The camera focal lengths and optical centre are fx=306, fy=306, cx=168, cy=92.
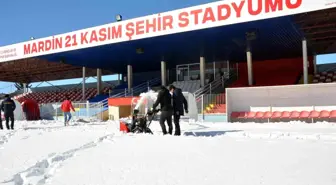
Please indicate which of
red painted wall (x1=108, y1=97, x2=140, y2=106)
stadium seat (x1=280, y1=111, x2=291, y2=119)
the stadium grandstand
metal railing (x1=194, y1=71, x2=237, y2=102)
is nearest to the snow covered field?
stadium seat (x1=280, y1=111, x2=291, y2=119)

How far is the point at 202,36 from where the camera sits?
18.2 m

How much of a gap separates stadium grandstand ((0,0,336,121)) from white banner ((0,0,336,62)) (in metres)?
0.04

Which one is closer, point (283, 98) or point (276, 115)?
point (276, 115)

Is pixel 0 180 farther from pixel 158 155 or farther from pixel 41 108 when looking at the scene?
pixel 41 108

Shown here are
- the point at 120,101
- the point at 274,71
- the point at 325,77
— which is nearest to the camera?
the point at 120,101

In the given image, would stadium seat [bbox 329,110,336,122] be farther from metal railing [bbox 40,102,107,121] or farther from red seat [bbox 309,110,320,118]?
metal railing [bbox 40,102,107,121]

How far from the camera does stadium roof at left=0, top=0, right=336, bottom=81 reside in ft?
49.3

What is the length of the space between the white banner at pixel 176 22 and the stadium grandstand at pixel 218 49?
0.15 ft

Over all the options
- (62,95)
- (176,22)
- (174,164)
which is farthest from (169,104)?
(62,95)

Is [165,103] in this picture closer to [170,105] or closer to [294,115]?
[170,105]

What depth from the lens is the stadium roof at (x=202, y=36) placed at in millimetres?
15022

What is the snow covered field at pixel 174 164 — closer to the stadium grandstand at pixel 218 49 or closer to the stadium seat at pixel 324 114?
the stadium seat at pixel 324 114

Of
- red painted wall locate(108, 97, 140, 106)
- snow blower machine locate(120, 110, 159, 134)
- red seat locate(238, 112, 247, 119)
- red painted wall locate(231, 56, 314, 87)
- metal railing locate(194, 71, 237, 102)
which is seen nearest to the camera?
snow blower machine locate(120, 110, 159, 134)

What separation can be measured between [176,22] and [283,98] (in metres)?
7.10
